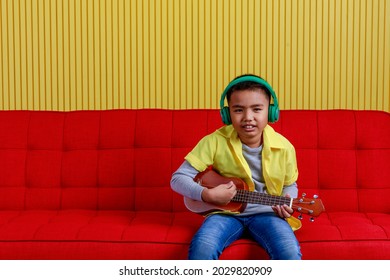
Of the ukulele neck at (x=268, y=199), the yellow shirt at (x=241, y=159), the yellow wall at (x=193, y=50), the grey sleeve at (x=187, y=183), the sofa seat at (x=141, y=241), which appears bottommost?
the sofa seat at (x=141, y=241)

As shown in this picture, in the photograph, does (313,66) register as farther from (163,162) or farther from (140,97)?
(163,162)

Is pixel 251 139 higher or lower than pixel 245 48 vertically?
lower

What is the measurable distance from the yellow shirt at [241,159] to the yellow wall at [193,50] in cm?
149

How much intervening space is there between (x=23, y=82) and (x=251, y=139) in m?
2.06

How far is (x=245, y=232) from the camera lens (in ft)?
8.57

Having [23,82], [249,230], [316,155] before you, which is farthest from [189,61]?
[249,230]

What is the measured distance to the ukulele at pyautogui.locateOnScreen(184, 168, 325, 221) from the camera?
8.34 ft

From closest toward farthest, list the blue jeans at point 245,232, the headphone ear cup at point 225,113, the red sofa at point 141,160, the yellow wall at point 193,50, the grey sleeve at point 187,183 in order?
1. the blue jeans at point 245,232
2. the grey sleeve at point 187,183
3. the headphone ear cup at point 225,113
4. the red sofa at point 141,160
5. the yellow wall at point 193,50

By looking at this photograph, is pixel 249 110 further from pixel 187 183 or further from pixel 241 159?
pixel 187 183

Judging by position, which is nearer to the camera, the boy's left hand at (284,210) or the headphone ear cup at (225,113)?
the boy's left hand at (284,210)

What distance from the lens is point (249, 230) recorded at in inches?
102

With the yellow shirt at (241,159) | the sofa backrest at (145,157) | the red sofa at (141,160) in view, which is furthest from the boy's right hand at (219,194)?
the sofa backrest at (145,157)

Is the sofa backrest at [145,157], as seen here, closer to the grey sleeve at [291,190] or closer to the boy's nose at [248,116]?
the grey sleeve at [291,190]

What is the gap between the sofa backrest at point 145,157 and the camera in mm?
3098
